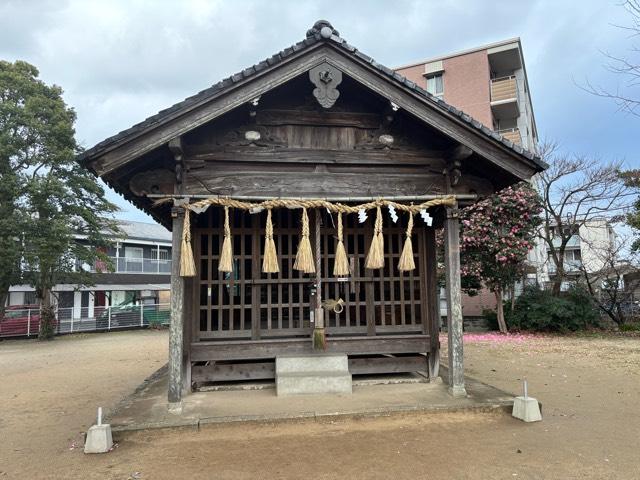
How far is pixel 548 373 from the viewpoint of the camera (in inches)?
402

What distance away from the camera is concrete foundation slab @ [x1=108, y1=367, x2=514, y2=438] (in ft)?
18.9

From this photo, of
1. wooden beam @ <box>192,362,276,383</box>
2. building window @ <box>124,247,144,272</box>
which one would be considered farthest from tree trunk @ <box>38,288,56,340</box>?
wooden beam @ <box>192,362,276,383</box>

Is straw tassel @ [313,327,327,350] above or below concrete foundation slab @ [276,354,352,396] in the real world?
above

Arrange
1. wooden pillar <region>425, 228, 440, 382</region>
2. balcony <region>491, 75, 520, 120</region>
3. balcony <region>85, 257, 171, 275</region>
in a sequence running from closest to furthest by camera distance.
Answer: wooden pillar <region>425, 228, 440, 382</region> → balcony <region>491, 75, 520, 120</region> → balcony <region>85, 257, 171, 275</region>

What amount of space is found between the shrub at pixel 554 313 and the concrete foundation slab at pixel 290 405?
1243 centimetres

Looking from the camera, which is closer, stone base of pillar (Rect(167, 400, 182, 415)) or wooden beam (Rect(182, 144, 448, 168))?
stone base of pillar (Rect(167, 400, 182, 415))

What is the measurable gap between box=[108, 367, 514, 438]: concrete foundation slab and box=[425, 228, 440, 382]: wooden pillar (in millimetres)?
355

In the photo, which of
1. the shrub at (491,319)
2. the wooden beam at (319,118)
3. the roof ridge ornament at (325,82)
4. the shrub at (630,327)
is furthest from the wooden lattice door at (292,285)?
the shrub at (630,327)

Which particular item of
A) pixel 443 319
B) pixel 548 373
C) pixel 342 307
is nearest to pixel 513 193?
pixel 443 319

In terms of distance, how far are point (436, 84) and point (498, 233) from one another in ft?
46.5

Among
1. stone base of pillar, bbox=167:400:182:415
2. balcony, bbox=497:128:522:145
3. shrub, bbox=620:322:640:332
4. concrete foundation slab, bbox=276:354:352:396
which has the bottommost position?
shrub, bbox=620:322:640:332

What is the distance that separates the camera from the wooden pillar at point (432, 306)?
7.57 meters

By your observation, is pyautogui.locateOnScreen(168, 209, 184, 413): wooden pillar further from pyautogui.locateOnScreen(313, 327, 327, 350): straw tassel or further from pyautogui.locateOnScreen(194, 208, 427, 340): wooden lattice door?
pyautogui.locateOnScreen(313, 327, 327, 350): straw tassel

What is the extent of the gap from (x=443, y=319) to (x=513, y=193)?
741cm
